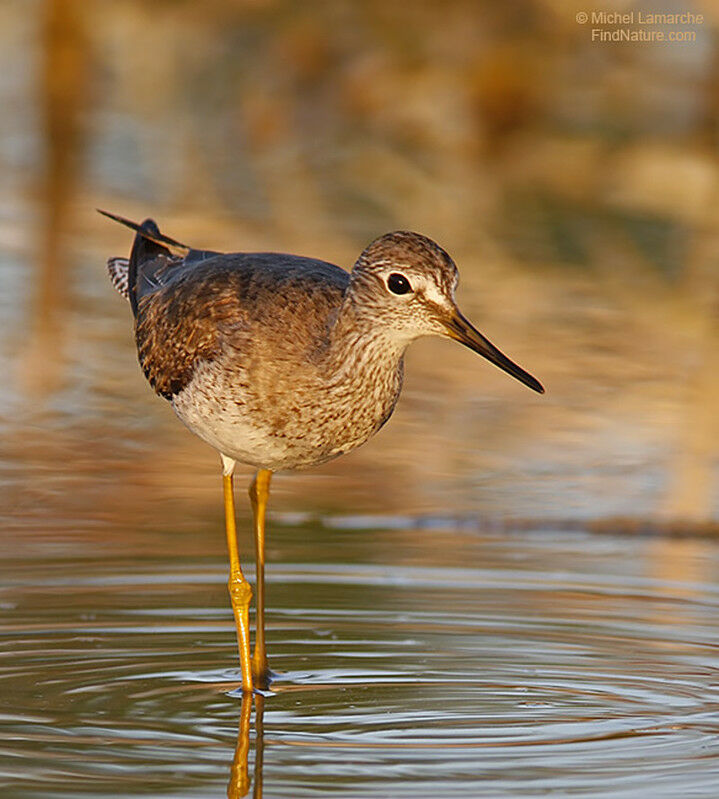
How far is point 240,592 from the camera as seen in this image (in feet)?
22.7

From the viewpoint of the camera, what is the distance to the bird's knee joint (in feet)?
22.5

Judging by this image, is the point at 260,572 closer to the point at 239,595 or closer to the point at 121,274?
the point at 239,595

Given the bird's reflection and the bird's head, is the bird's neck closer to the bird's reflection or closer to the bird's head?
the bird's head

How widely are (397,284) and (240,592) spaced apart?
1342 mm

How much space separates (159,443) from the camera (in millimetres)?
9930

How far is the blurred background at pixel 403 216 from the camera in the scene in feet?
30.6

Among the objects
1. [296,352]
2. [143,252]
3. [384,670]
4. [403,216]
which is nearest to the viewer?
[384,670]

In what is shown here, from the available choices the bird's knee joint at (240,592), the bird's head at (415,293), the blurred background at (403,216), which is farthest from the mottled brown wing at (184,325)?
the blurred background at (403,216)

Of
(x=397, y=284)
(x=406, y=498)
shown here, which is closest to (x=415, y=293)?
(x=397, y=284)

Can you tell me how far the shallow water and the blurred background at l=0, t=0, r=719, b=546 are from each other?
33.4 inches

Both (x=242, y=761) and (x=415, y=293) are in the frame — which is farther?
(x=415, y=293)

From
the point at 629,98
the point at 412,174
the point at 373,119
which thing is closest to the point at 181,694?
the point at 412,174

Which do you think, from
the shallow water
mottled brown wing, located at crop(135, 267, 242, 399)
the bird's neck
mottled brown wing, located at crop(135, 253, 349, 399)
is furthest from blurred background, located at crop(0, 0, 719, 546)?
the bird's neck

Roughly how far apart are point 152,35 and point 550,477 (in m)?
20.0
